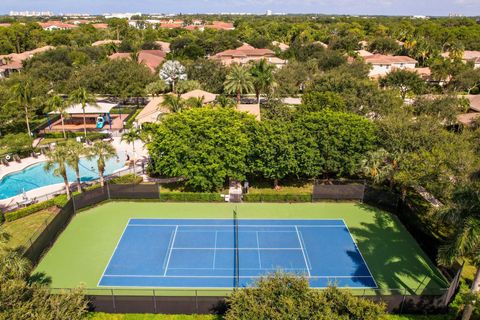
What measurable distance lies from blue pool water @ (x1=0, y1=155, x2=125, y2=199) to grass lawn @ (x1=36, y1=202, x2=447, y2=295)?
8688 millimetres

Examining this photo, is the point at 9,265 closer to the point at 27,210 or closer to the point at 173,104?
the point at 27,210

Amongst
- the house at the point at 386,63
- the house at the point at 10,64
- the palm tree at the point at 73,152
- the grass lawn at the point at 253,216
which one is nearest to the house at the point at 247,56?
the house at the point at 386,63

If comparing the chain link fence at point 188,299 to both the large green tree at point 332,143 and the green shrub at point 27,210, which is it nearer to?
the green shrub at point 27,210

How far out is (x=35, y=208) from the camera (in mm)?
31891

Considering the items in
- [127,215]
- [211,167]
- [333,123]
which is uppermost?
[333,123]

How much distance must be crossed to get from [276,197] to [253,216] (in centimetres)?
333

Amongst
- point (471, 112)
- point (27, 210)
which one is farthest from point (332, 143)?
point (471, 112)

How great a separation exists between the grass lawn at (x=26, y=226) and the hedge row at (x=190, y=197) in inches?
376

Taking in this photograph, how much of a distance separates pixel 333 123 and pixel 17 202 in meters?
29.6

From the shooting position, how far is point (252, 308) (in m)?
16.2

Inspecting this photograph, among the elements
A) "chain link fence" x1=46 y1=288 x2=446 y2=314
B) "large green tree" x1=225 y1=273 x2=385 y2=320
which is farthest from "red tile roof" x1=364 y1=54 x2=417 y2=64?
"large green tree" x1=225 y1=273 x2=385 y2=320

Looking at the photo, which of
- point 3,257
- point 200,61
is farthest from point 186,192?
point 200,61

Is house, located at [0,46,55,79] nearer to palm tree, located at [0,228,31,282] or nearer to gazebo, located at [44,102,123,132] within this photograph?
gazebo, located at [44,102,123,132]

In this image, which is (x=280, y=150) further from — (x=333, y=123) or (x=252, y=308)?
(x=252, y=308)
